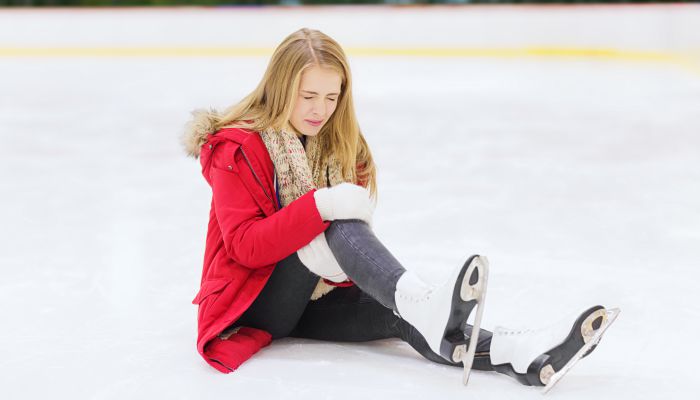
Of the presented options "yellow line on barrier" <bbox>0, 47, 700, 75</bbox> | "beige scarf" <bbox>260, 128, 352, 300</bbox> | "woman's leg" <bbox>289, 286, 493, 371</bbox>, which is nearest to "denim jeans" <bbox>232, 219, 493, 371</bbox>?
"woman's leg" <bbox>289, 286, 493, 371</bbox>

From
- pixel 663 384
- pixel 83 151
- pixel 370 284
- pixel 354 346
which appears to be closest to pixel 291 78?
pixel 370 284

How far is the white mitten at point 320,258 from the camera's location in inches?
63.6

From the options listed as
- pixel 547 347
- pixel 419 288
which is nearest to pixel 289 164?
pixel 419 288

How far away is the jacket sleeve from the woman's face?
0.15 m

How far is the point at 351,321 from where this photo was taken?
182 cm

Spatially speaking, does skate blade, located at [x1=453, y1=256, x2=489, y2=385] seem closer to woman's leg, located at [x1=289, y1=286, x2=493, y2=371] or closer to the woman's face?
woman's leg, located at [x1=289, y1=286, x2=493, y2=371]

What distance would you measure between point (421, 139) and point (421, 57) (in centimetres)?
221

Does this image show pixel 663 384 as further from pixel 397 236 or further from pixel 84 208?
pixel 84 208

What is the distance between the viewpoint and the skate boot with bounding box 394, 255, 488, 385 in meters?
1.40

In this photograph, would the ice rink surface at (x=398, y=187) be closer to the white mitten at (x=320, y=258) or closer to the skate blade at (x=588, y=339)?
the skate blade at (x=588, y=339)

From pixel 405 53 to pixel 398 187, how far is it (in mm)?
3168

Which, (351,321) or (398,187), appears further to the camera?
(398,187)

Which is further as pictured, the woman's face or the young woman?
the woman's face

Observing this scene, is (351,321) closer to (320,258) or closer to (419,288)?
(320,258)
